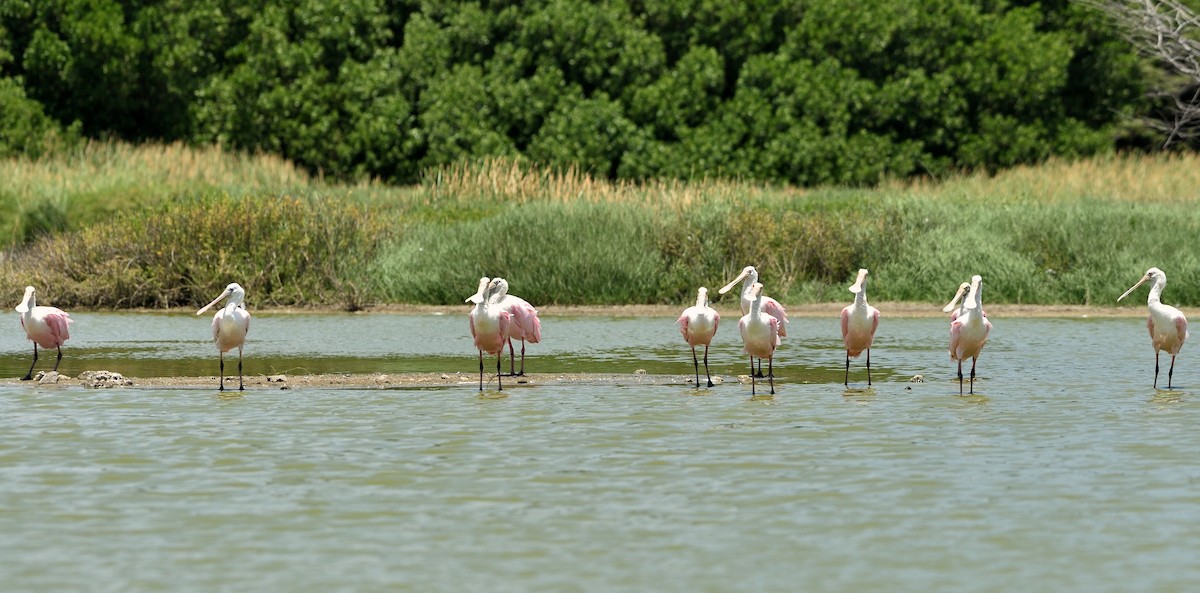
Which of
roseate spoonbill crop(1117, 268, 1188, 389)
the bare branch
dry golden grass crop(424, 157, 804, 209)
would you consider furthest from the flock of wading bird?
the bare branch

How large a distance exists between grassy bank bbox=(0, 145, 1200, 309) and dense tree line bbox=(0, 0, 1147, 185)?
477 inches

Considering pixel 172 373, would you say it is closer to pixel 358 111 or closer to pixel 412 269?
pixel 412 269

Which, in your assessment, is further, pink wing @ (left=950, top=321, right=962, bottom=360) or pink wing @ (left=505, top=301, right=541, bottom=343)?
pink wing @ (left=505, top=301, right=541, bottom=343)

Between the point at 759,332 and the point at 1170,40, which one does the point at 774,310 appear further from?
the point at 1170,40

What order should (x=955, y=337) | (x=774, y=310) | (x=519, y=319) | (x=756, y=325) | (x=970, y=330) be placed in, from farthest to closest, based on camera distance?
(x=519, y=319) → (x=774, y=310) → (x=955, y=337) → (x=970, y=330) → (x=756, y=325)

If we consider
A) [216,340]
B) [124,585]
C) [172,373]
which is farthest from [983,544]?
[172,373]

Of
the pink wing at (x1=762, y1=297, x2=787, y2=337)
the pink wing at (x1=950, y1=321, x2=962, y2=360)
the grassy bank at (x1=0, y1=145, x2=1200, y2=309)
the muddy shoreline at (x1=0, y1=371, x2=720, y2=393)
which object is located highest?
the grassy bank at (x1=0, y1=145, x2=1200, y2=309)

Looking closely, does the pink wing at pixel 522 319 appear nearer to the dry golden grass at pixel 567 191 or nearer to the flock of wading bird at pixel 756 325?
the flock of wading bird at pixel 756 325

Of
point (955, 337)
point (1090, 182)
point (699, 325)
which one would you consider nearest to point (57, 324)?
point (699, 325)

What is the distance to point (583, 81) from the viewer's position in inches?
1703

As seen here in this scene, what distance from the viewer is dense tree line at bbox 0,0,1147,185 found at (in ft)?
135

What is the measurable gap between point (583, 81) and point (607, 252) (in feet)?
56.4

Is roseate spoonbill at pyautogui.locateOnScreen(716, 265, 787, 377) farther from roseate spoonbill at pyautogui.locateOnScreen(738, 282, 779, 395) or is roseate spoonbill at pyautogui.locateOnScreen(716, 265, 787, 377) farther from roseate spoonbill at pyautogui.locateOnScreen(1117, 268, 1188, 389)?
roseate spoonbill at pyautogui.locateOnScreen(1117, 268, 1188, 389)

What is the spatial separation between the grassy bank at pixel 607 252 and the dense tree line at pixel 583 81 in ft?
39.7
